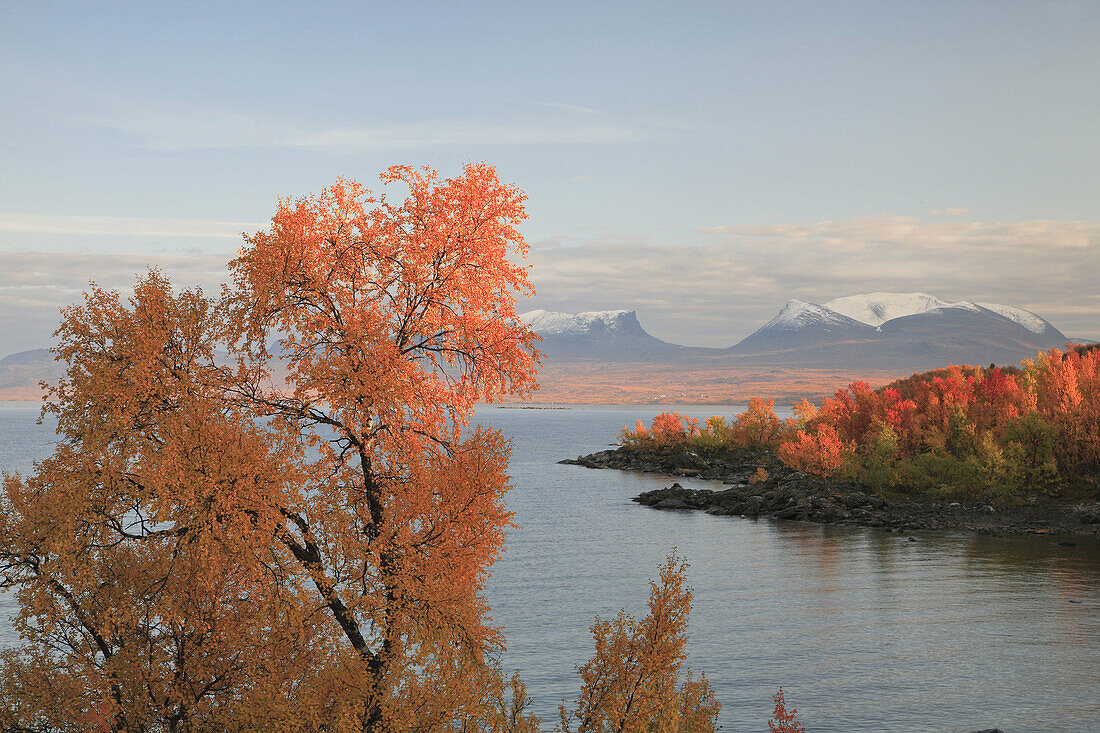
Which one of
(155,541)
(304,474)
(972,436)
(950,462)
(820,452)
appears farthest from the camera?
(820,452)

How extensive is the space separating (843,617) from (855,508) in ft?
144

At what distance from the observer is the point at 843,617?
163 feet

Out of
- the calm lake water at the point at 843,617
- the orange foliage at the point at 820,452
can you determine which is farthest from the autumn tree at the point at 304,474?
the orange foliage at the point at 820,452

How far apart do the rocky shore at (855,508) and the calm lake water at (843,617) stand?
418 centimetres

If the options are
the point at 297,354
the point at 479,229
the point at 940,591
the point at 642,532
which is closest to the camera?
the point at 297,354

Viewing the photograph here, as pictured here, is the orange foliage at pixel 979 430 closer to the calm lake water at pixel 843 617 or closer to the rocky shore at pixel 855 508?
the rocky shore at pixel 855 508

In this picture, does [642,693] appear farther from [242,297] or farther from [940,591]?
[940,591]

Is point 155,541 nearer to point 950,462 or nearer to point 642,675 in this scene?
point 642,675

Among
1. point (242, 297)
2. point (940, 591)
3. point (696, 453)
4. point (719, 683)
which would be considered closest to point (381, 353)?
point (242, 297)

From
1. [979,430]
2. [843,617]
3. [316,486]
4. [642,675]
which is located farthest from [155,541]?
[979,430]

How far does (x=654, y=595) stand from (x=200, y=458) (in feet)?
34.6

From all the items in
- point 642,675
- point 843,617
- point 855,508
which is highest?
point 642,675

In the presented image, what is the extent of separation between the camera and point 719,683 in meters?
38.1

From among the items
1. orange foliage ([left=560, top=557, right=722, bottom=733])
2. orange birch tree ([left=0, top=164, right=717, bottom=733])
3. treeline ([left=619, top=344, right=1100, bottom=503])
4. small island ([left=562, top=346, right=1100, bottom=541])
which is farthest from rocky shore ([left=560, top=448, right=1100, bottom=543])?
orange birch tree ([left=0, top=164, right=717, bottom=733])
